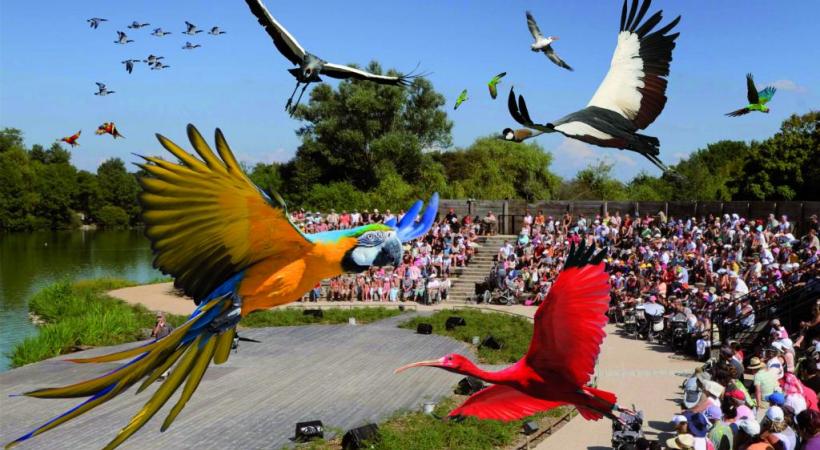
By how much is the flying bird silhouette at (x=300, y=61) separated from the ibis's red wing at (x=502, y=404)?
1.70 meters

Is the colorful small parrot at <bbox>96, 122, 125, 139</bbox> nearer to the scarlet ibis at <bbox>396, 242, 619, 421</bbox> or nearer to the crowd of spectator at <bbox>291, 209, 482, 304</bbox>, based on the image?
the scarlet ibis at <bbox>396, 242, 619, 421</bbox>

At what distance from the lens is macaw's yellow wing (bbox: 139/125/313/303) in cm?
288

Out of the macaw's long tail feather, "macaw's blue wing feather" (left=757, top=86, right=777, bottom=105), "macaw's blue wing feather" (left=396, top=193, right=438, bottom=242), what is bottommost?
the macaw's long tail feather

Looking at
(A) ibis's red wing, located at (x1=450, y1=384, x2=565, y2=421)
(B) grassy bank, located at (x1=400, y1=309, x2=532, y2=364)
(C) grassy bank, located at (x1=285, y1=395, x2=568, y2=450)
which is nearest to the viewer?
(A) ibis's red wing, located at (x1=450, y1=384, x2=565, y2=421)

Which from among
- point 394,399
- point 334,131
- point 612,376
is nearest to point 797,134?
point 334,131

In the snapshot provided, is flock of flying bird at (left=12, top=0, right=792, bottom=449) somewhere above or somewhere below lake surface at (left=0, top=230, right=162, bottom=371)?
above

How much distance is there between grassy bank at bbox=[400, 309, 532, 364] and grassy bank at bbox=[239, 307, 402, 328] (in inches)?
65.7

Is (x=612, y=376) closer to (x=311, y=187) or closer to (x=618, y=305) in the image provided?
(x=618, y=305)

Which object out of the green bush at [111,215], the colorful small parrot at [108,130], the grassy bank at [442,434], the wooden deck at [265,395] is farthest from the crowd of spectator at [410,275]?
the green bush at [111,215]

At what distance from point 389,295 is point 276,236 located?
74.8 ft

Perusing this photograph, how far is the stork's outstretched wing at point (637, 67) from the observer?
337 cm

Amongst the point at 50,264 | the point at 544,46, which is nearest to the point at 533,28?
the point at 544,46

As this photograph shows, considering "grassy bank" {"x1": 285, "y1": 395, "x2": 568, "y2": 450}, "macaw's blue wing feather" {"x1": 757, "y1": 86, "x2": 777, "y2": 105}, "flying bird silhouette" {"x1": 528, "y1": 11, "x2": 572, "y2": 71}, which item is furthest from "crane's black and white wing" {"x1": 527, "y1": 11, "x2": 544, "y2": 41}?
"grassy bank" {"x1": 285, "y1": 395, "x2": 568, "y2": 450}

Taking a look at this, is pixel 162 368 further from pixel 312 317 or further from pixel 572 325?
pixel 312 317
